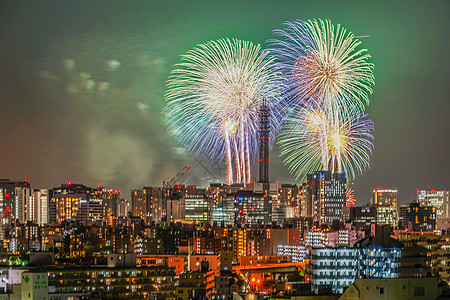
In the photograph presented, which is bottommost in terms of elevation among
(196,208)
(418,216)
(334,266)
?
(334,266)

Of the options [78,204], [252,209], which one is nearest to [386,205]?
[252,209]

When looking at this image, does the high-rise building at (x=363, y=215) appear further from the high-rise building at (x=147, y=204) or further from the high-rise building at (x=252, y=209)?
the high-rise building at (x=147, y=204)

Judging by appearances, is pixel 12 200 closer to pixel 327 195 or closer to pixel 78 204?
pixel 78 204

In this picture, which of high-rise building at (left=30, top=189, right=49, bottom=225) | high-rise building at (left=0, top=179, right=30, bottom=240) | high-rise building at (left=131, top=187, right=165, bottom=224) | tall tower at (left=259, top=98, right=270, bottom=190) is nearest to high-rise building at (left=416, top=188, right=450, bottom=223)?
tall tower at (left=259, top=98, right=270, bottom=190)

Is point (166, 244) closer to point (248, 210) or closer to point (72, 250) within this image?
point (72, 250)

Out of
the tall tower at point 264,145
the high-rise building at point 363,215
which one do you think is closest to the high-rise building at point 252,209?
the tall tower at point 264,145

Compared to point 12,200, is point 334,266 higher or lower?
lower
